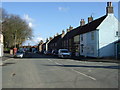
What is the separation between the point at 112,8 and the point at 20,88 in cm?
3628

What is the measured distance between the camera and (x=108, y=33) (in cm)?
4334

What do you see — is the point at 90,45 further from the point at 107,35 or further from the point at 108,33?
the point at 108,33

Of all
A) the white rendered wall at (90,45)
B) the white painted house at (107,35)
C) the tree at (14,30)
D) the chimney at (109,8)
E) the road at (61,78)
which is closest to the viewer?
the road at (61,78)

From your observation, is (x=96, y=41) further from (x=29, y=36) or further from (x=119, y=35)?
(x=29, y=36)

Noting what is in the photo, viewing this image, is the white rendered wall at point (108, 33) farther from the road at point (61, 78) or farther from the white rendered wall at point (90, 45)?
the road at point (61, 78)

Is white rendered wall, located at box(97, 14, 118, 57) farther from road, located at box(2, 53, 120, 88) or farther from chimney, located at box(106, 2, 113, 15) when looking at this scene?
road, located at box(2, 53, 120, 88)

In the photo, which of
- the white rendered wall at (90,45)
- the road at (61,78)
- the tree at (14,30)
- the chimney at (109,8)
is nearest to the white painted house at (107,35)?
the chimney at (109,8)

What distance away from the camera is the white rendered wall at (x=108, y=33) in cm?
4306

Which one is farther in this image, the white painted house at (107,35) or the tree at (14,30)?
the tree at (14,30)

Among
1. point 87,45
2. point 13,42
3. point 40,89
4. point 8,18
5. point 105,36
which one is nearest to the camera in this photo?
point 40,89

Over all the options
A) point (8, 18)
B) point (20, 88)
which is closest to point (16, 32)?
point (8, 18)

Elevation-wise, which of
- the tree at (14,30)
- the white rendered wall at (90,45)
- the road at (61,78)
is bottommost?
the road at (61,78)

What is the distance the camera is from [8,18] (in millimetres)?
73375

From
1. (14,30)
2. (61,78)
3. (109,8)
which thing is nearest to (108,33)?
(109,8)
